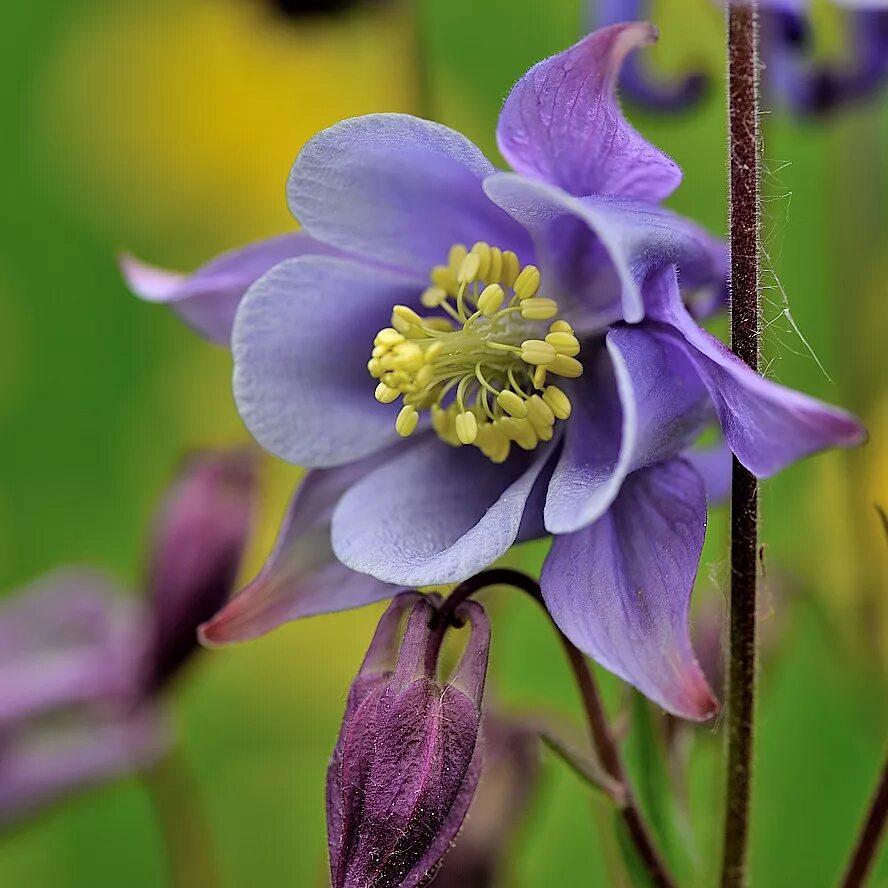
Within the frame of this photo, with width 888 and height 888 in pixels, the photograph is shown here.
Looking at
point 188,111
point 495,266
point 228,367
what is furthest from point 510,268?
point 188,111

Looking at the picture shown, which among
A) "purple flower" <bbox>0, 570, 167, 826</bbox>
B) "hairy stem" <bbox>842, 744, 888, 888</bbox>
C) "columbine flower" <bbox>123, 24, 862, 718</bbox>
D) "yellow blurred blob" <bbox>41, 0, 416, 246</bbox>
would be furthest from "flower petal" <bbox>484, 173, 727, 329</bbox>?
"yellow blurred blob" <bbox>41, 0, 416, 246</bbox>

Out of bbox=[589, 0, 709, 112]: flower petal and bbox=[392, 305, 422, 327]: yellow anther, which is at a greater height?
bbox=[589, 0, 709, 112]: flower petal

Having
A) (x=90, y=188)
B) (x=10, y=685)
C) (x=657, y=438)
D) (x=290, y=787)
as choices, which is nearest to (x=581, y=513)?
(x=657, y=438)

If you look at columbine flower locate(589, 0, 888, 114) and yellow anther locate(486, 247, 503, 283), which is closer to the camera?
yellow anther locate(486, 247, 503, 283)

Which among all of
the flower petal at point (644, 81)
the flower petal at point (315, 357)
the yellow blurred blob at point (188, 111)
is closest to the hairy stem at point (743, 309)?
the flower petal at point (315, 357)

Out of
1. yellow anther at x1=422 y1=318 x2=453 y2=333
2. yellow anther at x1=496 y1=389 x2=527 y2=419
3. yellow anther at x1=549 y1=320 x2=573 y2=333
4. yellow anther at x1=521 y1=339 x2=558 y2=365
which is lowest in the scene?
yellow anther at x1=496 y1=389 x2=527 y2=419

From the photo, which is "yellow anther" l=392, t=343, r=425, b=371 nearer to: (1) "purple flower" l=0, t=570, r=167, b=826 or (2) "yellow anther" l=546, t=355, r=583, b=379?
(2) "yellow anther" l=546, t=355, r=583, b=379

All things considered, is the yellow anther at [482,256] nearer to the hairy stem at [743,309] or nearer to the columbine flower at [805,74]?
the hairy stem at [743,309]
